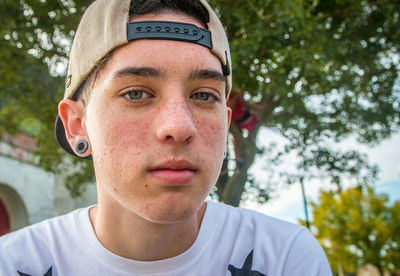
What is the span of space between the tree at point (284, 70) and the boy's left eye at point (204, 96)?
10.5ft

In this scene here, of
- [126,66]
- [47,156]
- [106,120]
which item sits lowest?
[47,156]

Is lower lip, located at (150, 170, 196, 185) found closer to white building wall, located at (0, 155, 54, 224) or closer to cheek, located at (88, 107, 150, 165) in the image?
cheek, located at (88, 107, 150, 165)

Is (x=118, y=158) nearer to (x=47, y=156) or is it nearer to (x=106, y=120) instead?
(x=106, y=120)

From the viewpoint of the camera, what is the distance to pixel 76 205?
12.0 metres

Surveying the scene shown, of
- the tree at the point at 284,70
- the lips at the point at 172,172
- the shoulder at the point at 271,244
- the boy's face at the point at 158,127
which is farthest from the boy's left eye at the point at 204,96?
the tree at the point at 284,70

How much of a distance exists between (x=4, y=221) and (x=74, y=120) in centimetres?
1066

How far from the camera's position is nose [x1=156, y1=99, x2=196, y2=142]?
52.1 inches

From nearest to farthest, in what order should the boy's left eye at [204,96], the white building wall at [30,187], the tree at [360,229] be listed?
1. the boy's left eye at [204,96]
2. the white building wall at [30,187]
3. the tree at [360,229]

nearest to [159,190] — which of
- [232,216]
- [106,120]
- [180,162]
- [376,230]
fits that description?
[180,162]

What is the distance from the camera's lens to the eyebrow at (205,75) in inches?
58.6

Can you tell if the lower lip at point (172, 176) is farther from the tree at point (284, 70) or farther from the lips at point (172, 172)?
the tree at point (284, 70)

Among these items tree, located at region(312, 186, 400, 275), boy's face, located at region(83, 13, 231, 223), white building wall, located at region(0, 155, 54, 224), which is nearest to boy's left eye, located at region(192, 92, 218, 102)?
boy's face, located at region(83, 13, 231, 223)

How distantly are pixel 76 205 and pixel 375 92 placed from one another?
9.51 metres

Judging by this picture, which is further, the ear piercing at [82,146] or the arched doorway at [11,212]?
the arched doorway at [11,212]
